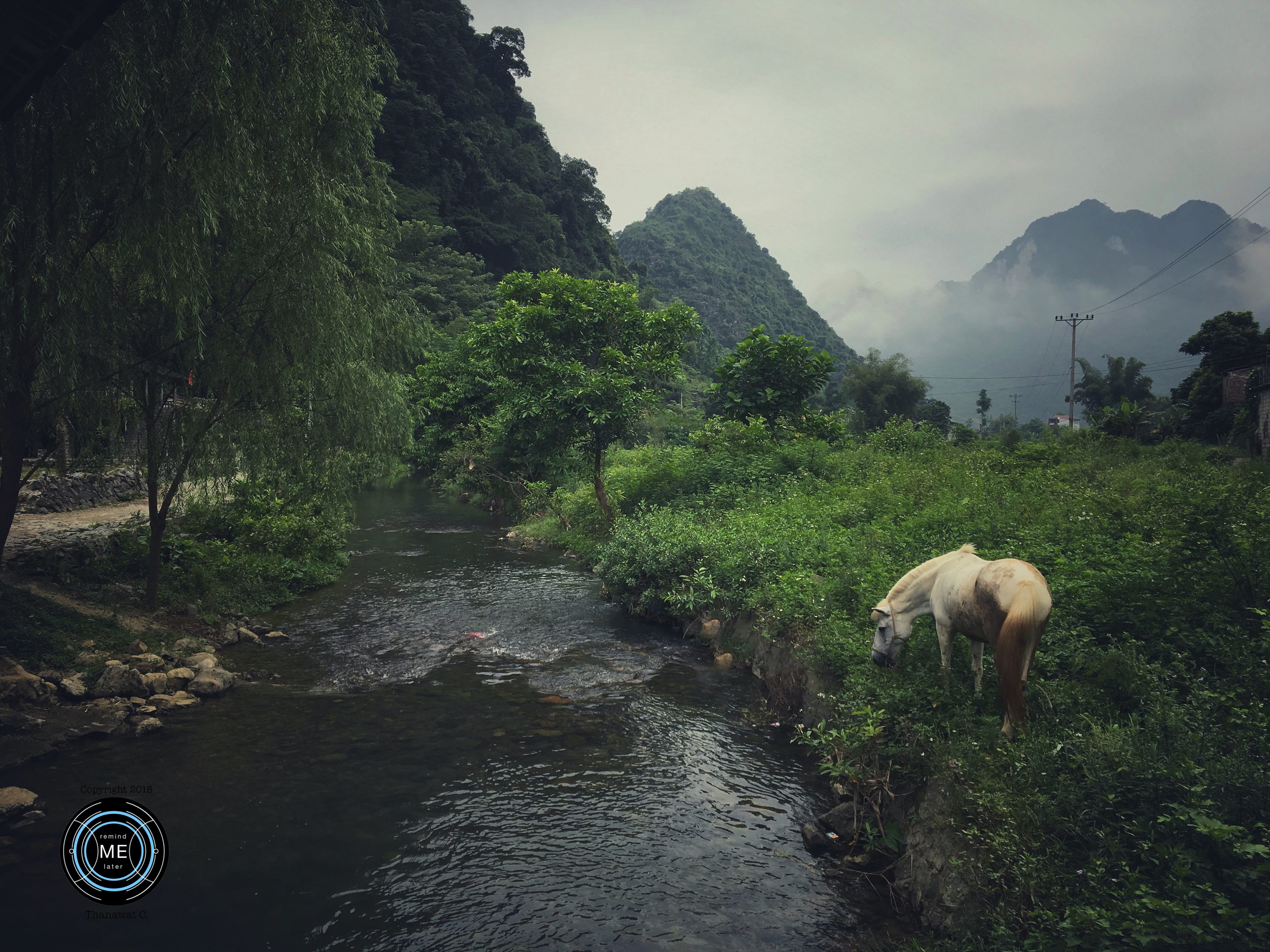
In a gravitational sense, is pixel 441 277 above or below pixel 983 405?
above

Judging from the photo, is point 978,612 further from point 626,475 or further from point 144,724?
point 626,475

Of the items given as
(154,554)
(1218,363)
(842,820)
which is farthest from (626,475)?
(1218,363)

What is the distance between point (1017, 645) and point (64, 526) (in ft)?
65.3

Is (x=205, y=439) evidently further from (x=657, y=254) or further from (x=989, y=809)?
(x=657, y=254)

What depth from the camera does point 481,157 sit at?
75.9 meters

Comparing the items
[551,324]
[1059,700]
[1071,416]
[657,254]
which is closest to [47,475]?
[551,324]

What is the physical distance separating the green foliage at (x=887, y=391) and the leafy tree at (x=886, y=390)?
0.04 m

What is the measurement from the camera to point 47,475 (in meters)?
18.8

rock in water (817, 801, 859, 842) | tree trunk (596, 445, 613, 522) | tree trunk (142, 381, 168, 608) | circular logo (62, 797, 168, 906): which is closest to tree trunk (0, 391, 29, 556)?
tree trunk (142, 381, 168, 608)

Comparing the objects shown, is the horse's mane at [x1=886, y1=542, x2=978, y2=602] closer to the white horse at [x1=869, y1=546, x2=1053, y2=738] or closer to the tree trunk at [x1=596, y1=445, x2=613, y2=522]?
the white horse at [x1=869, y1=546, x2=1053, y2=738]

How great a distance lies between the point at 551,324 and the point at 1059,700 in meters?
18.2

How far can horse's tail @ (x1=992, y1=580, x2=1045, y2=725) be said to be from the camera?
602cm

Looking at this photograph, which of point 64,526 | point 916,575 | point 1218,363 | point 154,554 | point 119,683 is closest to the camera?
point 916,575

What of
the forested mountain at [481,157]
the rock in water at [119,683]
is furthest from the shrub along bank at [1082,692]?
the forested mountain at [481,157]
